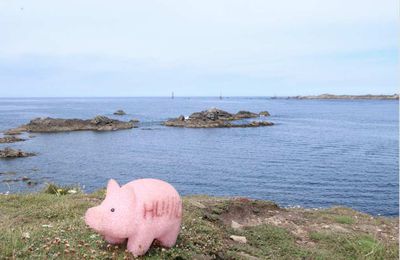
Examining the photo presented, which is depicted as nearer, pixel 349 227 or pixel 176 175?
pixel 349 227

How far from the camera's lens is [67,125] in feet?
256

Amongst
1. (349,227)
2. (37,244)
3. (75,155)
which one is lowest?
(75,155)

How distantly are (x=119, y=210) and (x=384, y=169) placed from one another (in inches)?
1427

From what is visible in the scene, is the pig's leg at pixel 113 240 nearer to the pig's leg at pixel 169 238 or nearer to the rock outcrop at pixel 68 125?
the pig's leg at pixel 169 238

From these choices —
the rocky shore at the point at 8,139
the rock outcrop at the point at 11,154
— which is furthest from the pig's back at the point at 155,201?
the rocky shore at the point at 8,139

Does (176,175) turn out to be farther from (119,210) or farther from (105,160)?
(119,210)

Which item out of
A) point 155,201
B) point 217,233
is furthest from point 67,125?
point 155,201

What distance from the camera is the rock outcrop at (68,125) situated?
7481cm

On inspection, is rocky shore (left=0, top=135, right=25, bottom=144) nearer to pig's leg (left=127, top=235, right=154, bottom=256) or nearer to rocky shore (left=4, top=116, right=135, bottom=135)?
rocky shore (left=4, top=116, right=135, bottom=135)

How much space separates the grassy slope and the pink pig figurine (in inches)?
14.5

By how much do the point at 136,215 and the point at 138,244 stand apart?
21.1 inches

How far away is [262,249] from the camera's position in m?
10.9

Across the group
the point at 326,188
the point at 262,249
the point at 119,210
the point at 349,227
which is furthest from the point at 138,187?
the point at 326,188

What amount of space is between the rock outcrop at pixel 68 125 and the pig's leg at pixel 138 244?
7048cm
